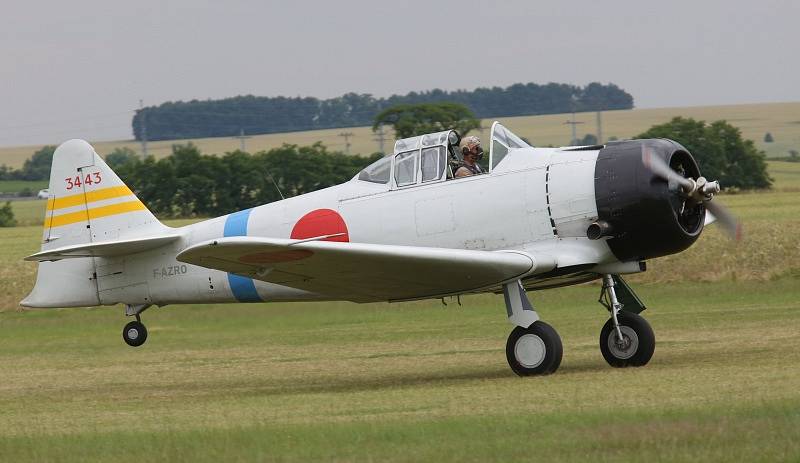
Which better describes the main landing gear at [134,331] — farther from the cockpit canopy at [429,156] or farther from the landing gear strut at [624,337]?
the landing gear strut at [624,337]

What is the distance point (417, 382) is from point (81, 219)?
4805 millimetres

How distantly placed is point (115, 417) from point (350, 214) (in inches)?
136

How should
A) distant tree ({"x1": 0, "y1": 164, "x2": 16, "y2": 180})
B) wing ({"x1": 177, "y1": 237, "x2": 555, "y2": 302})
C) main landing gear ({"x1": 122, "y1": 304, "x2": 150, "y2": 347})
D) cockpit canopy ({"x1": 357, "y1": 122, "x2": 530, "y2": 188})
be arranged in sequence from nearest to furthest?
wing ({"x1": 177, "y1": 237, "x2": 555, "y2": 302}) < cockpit canopy ({"x1": 357, "y1": 122, "x2": 530, "y2": 188}) < main landing gear ({"x1": 122, "y1": 304, "x2": 150, "y2": 347}) < distant tree ({"x1": 0, "y1": 164, "x2": 16, "y2": 180})

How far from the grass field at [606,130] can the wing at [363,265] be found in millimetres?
55233

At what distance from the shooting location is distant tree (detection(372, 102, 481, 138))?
43.2 meters

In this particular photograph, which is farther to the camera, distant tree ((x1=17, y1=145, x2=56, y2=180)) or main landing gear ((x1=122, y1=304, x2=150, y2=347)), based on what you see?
distant tree ((x1=17, y1=145, x2=56, y2=180))

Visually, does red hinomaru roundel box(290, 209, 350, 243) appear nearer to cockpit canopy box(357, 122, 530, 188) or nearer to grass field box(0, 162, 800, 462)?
cockpit canopy box(357, 122, 530, 188)

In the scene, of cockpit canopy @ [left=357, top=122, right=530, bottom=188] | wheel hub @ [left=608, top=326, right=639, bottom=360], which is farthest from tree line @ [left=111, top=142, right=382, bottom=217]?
wheel hub @ [left=608, top=326, right=639, bottom=360]

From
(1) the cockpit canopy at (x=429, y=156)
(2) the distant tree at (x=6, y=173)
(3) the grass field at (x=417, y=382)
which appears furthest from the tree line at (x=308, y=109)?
(1) the cockpit canopy at (x=429, y=156)

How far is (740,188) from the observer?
4834 centimetres

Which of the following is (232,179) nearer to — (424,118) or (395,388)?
(424,118)

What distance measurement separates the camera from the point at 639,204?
11.7 m

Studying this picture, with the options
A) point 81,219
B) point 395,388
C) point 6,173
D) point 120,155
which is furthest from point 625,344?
point 6,173

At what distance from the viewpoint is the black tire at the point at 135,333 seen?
47.7 feet
